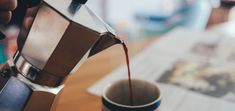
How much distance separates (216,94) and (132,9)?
1317 millimetres

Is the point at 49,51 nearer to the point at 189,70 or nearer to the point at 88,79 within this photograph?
the point at 88,79

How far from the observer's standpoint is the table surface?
0.59 m

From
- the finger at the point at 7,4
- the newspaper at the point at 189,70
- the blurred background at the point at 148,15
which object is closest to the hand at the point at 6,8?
the finger at the point at 7,4

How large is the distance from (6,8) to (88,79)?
0.29 meters

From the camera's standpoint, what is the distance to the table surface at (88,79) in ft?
1.94

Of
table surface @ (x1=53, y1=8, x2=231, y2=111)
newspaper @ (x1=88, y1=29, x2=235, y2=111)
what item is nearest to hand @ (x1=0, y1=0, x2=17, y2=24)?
table surface @ (x1=53, y1=8, x2=231, y2=111)

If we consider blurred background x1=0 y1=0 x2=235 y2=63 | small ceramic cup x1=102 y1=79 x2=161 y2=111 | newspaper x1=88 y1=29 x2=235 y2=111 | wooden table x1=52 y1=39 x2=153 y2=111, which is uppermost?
small ceramic cup x1=102 y1=79 x2=161 y2=111

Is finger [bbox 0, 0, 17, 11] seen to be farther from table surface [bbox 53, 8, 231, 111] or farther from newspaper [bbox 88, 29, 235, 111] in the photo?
newspaper [bbox 88, 29, 235, 111]

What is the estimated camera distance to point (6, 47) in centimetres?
120

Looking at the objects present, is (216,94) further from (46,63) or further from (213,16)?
(213,16)

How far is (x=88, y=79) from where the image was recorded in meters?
0.68

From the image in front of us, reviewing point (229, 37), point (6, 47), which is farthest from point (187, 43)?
point (6, 47)

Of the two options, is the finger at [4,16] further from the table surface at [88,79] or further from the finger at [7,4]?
the table surface at [88,79]

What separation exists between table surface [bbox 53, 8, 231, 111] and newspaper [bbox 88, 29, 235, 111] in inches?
0.7
